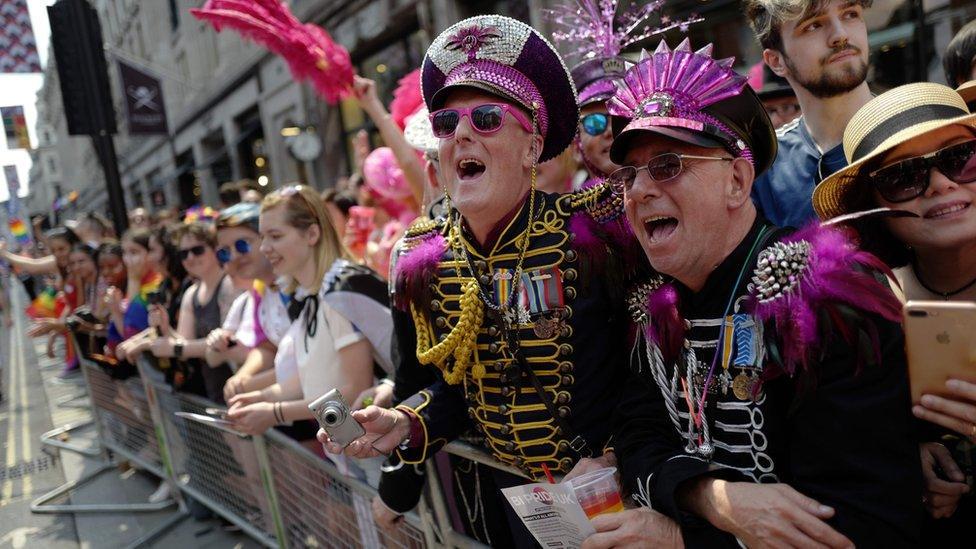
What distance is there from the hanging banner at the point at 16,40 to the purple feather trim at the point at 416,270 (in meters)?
8.26

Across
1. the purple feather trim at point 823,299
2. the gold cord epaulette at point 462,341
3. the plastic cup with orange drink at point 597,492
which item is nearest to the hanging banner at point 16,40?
the gold cord epaulette at point 462,341

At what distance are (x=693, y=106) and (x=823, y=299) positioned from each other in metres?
0.49

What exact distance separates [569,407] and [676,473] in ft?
1.54

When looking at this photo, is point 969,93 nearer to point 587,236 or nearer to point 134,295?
point 587,236

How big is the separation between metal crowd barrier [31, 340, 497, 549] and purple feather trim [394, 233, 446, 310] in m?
0.56

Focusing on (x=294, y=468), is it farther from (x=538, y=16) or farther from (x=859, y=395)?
(x=538, y=16)

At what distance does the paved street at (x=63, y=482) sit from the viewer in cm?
453

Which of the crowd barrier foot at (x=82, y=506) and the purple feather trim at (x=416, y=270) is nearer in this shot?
the purple feather trim at (x=416, y=270)

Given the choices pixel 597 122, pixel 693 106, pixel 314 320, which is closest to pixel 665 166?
pixel 693 106

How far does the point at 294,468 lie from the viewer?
2.87 meters

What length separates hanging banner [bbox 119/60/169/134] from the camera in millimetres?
13377

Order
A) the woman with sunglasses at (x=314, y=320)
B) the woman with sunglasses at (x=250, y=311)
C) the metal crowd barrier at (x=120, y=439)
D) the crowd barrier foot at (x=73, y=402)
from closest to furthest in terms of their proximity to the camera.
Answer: the woman with sunglasses at (x=314, y=320), the woman with sunglasses at (x=250, y=311), the metal crowd barrier at (x=120, y=439), the crowd barrier foot at (x=73, y=402)

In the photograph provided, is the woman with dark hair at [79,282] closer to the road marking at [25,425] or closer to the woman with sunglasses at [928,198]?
the road marking at [25,425]

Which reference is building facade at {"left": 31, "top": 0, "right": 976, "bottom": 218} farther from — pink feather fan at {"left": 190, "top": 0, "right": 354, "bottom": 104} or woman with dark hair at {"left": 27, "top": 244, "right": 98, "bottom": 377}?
woman with dark hair at {"left": 27, "top": 244, "right": 98, "bottom": 377}
